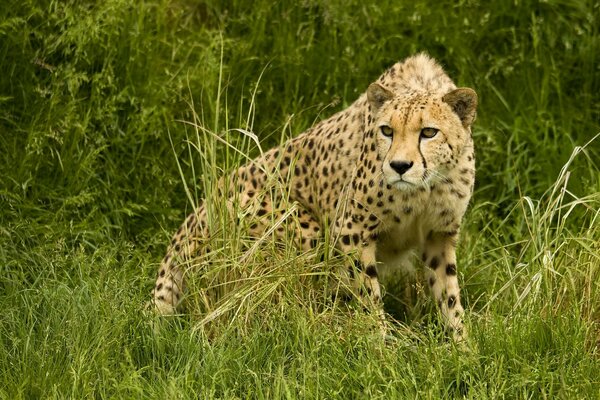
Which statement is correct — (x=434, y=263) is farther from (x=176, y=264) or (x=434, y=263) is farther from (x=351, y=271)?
(x=176, y=264)

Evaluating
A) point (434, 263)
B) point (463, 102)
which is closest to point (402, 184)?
point (463, 102)

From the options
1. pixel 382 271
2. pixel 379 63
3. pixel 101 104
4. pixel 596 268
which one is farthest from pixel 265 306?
pixel 379 63

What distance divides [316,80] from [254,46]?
0.33 metres

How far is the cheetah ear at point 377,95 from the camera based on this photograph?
443 cm

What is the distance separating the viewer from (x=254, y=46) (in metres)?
5.98

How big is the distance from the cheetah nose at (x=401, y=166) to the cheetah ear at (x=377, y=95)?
34 centimetres

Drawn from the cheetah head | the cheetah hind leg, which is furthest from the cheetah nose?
the cheetah hind leg

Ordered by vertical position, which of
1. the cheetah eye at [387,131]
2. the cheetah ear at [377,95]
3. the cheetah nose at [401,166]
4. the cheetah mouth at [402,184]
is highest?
the cheetah ear at [377,95]

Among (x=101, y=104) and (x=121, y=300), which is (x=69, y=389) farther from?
(x=101, y=104)

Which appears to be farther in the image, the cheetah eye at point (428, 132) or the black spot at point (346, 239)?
the black spot at point (346, 239)

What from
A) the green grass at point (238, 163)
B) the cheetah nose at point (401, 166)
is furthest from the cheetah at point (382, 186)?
the green grass at point (238, 163)

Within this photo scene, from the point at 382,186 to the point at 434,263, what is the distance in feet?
1.34

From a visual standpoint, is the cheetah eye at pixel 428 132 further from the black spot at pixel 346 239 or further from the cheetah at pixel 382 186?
the black spot at pixel 346 239

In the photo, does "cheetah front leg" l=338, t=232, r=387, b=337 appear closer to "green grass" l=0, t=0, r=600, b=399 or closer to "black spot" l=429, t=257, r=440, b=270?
"green grass" l=0, t=0, r=600, b=399
